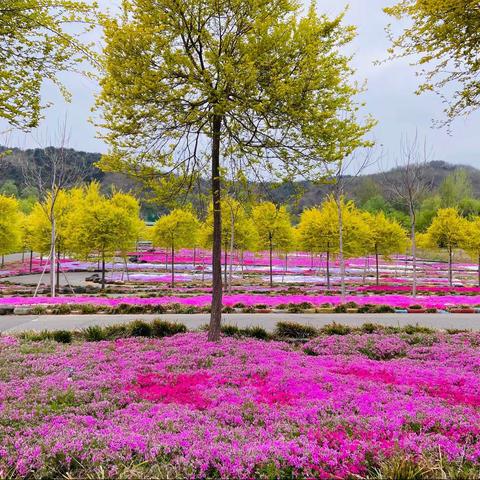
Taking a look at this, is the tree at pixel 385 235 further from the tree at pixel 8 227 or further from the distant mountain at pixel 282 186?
the tree at pixel 8 227

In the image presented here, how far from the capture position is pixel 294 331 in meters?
11.1

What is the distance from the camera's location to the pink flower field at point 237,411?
3.86m

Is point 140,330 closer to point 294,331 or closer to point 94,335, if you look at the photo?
point 94,335

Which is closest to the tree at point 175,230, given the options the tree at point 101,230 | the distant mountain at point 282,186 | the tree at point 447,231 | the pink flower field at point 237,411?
the distant mountain at point 282,186

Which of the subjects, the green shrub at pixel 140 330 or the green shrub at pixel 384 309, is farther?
the green shrub at pixel 384 309

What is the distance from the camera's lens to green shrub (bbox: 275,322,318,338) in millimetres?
11062

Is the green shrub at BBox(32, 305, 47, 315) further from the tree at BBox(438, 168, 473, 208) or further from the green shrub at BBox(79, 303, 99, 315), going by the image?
the tree at BBox(438, 168, 473, 208)

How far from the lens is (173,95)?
8188 millimetres

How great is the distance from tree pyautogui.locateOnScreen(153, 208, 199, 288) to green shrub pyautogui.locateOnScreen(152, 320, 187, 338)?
20949mm

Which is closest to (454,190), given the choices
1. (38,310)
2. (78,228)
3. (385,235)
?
(385,235)

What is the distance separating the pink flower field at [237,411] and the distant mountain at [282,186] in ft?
11.5

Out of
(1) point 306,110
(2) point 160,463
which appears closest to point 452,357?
(1) point 306,110

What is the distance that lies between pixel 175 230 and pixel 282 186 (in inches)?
956

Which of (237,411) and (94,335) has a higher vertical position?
(237,411)
